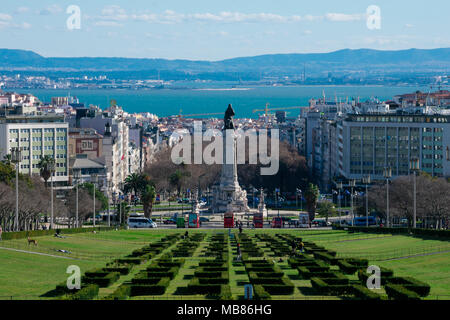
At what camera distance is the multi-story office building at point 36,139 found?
474 ft

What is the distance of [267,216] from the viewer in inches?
5022

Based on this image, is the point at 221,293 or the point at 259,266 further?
the point at 259,266

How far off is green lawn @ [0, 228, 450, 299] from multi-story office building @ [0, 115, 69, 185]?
202ft

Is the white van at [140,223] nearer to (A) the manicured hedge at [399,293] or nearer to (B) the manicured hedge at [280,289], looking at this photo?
(B) the manicured hedge at [280,289]

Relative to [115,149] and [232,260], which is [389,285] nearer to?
[232,260]

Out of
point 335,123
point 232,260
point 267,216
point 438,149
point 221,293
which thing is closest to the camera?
point 221,293

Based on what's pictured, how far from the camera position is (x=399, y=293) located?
39.3 m

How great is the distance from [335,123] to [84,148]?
43482 mm

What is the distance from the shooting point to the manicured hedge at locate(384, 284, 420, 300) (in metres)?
38.4

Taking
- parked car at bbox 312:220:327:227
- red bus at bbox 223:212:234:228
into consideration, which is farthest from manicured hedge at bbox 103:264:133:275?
parked car at bbox 312:220:327:227

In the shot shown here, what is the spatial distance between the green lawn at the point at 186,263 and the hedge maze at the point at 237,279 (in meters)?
0.18

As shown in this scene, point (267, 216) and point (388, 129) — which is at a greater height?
point (388, 129)
